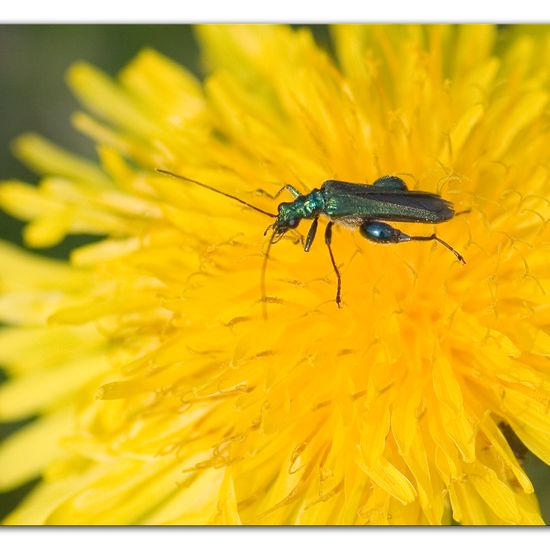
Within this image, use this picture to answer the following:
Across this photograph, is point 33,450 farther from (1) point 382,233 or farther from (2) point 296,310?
(1) point 382,233

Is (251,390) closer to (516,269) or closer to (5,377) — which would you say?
(516,269)

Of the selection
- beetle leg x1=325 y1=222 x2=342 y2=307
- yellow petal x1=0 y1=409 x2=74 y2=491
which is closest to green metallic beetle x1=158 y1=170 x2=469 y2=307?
beetle leg x1=325 y1=222 x2=342 y2=307

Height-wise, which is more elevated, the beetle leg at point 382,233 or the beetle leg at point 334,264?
the beetle leg at point 382,233

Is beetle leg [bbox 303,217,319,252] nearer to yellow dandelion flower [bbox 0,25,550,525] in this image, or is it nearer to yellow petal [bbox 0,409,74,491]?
yellow dandelion flower [bbox 0,25,550,525]

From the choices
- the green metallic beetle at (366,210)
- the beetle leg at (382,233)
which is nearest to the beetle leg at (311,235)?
the green metallic beetle at (366,210)

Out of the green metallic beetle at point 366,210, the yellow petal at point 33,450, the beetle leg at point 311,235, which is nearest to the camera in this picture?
the green metallic beetle at point 366,210

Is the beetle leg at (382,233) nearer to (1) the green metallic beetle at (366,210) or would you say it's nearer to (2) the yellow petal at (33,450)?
(1) the green metallic beetle at (366,210)

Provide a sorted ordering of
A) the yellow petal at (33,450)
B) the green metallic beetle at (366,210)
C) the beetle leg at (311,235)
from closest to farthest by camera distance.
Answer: the green metallic beetle at (366,210), the beetle leg at (311,235), the yellow petal at (33,450)

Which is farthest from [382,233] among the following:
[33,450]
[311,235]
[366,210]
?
[33,450]
